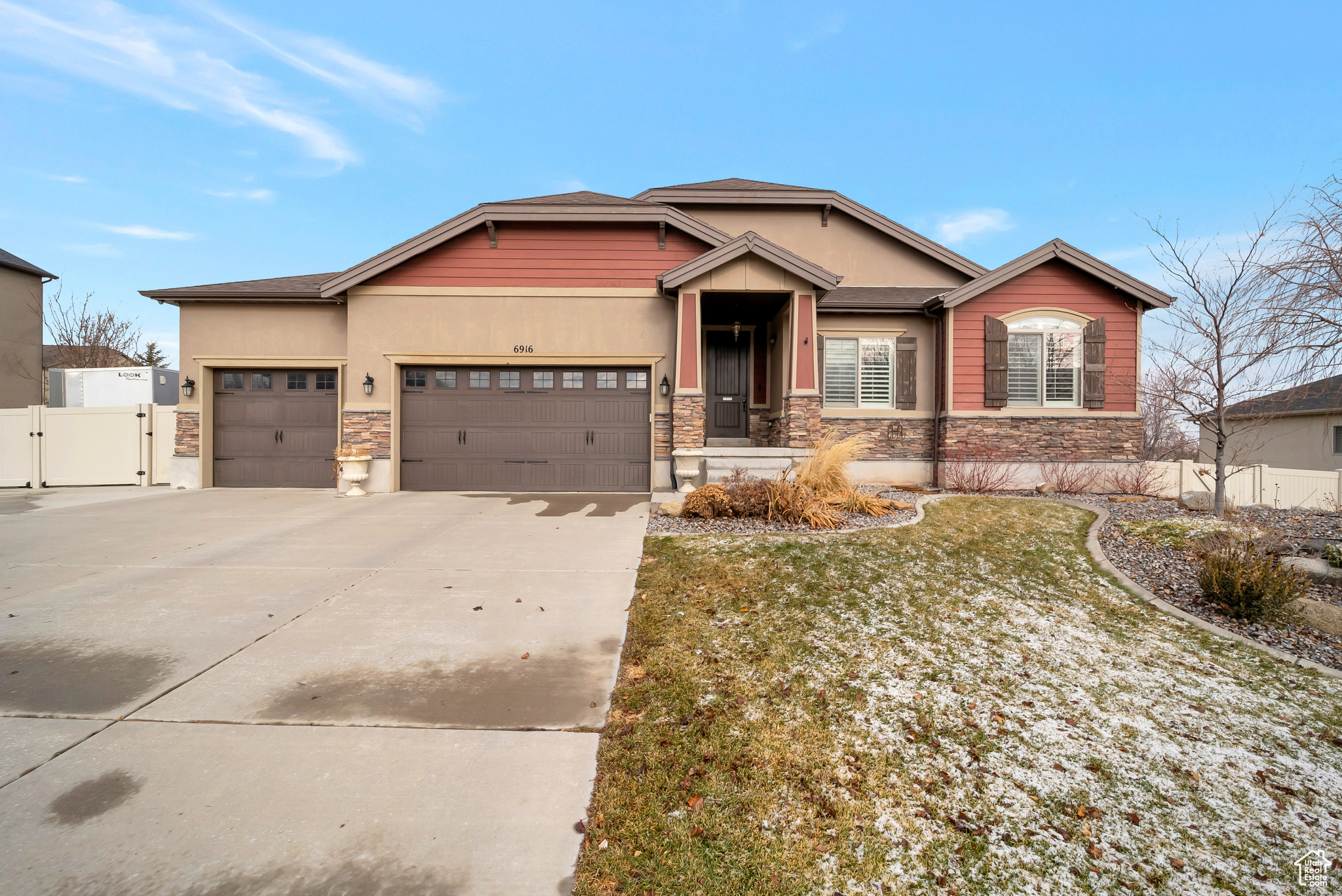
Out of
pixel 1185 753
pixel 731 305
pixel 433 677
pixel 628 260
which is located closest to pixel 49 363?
pixel 628 260

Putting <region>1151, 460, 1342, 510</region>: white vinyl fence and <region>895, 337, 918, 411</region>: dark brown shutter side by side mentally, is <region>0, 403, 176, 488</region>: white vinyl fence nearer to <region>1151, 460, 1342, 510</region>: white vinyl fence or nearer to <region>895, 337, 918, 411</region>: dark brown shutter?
<region>895, 337, 918, 411</region>: dark brown shutter

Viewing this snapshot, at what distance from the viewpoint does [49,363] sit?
2328 centimetres

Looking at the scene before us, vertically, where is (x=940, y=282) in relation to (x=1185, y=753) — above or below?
above

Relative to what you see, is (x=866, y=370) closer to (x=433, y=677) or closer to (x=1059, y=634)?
(x=1059, y=634)

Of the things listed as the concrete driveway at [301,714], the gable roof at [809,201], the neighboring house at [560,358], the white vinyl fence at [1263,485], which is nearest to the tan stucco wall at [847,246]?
the gable roof at [809,201]

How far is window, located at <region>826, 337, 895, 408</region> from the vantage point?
12.6 m

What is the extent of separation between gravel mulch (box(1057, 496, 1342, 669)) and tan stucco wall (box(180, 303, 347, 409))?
1341cm

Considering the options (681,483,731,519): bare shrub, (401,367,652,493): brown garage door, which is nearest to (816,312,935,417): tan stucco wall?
(401,367,652,493): brown garage door

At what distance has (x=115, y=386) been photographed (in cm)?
1510

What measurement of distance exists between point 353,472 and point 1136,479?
49.2 feet

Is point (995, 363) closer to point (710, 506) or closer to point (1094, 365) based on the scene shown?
point (1094, 365)

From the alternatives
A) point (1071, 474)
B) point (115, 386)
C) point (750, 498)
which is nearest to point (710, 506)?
point (750, 498)

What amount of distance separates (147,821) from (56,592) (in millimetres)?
4321

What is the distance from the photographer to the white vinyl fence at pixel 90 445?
12.4 m
